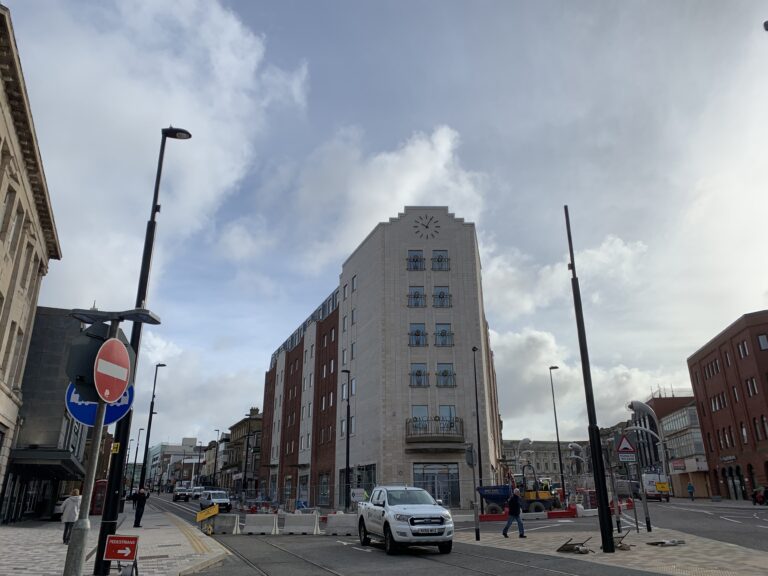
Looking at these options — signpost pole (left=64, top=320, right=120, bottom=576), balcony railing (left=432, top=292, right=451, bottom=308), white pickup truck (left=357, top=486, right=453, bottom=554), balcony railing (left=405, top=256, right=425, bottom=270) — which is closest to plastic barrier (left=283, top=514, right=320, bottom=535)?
white pickup truck (left=357, top=486, right=453, bottom=554)

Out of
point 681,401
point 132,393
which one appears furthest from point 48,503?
point 681,401

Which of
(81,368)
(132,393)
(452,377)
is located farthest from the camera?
(452,377)

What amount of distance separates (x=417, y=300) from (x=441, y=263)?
357 centimetres

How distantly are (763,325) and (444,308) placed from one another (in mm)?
32058

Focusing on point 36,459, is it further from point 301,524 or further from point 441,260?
point 441,260

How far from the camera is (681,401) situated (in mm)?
89062

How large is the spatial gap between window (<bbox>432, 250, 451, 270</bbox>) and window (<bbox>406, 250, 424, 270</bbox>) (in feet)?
3.14

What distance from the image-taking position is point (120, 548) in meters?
8.95

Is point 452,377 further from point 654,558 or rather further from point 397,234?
point 654,558

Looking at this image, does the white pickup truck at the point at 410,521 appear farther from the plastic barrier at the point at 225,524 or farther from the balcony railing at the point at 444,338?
the balcony railing at the point at 444,338

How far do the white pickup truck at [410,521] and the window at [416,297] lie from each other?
2775cm

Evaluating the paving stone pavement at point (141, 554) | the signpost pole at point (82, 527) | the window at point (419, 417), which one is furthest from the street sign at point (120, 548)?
the window at point (419, 417)

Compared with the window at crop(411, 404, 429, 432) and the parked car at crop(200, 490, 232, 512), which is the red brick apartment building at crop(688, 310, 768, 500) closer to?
the window at crop(411, 404, 429, 432)

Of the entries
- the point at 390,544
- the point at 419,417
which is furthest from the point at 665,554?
the point at 419,417
